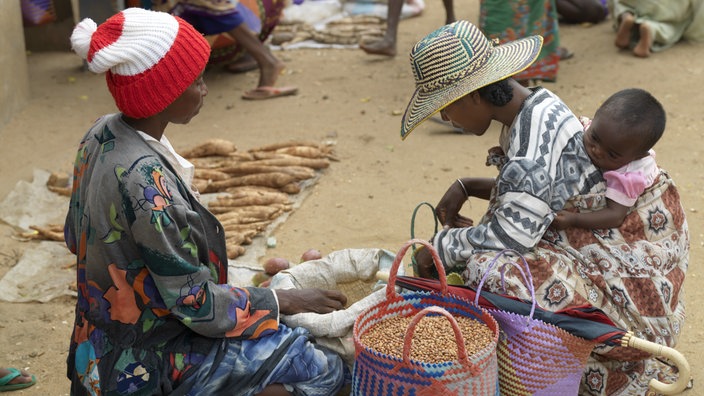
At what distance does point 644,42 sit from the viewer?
715 centimetres

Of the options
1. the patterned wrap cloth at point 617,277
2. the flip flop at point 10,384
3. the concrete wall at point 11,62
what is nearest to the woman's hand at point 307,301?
the patterned wrap cloth at point 617,277

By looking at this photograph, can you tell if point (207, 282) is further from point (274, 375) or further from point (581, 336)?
point (581, 336)

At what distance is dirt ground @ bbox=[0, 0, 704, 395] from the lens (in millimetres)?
3912

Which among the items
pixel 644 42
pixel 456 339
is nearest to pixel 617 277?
pixel 456 339

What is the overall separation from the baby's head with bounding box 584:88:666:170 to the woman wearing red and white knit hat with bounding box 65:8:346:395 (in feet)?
3.76

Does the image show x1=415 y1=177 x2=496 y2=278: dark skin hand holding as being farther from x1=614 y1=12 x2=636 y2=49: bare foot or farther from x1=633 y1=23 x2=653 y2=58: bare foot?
x1=614 y1=12 x2=636 y2=49: bare foot

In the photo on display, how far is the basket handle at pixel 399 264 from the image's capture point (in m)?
2.46

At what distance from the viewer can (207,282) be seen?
2.54 metres

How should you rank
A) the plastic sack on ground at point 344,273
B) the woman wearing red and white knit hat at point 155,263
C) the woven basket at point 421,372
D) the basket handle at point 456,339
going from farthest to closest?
the plastic sack on ground at point 344,273 → the woman wearing red and white knit hat at point 155,263 → the woven basket at point 421,372 → the basket handle at point 456,339

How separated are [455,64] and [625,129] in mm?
597

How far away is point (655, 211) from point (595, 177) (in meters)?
0.26

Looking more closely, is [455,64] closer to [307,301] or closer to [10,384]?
[307,301]

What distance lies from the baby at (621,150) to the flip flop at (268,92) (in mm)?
4321

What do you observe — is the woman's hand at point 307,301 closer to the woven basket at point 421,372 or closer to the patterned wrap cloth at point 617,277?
the woven basket at point 421,372
